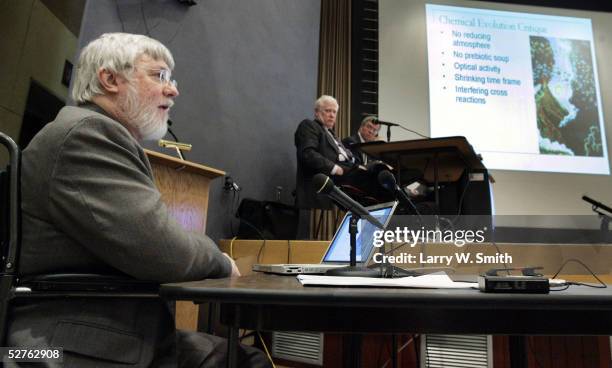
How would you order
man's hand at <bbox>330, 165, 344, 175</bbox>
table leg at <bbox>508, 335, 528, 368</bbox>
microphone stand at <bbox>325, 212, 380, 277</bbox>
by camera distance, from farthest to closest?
man's hand at <bbox>330, 165, 344, 175</bbox> < table leg at <bbox>508, 335, 528, 368</bbox> < microphone stand at <bbox>325, 212, 380, 277</bbox>

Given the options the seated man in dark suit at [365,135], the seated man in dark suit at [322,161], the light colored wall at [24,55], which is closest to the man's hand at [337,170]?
the seated man in dark suit at [322,161]

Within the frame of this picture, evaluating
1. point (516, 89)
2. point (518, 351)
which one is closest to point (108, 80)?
point (518, 351)

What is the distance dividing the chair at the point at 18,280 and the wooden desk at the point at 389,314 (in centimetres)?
23

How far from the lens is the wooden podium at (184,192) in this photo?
1.96 meters

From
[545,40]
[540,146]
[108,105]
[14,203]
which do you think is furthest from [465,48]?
[14,203]

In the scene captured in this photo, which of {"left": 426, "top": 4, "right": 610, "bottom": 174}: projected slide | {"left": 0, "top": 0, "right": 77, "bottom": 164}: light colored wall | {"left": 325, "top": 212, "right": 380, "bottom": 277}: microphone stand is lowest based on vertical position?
{"left": 325, "top": 212, "right": 380, "bottom": 277}: microphone stand

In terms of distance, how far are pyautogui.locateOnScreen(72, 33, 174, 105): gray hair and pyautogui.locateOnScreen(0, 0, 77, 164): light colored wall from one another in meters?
1.08

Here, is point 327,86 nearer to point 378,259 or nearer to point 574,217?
point 574,217

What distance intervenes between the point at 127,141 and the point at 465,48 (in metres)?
4.21

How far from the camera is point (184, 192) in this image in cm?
211

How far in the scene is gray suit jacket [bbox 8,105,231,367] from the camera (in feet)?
2.35

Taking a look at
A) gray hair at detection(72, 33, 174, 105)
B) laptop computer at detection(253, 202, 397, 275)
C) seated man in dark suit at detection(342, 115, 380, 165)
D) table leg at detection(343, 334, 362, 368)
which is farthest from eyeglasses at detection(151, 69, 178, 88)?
seated man in dark suit at detection(342, 115, 380, 165)

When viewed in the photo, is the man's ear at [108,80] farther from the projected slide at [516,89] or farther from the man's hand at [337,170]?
the projected slide at [516,89]

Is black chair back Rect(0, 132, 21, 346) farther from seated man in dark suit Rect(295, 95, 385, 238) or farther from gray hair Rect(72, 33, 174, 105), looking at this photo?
seated man in dark suit Rect(295, 95, 385, 238)
